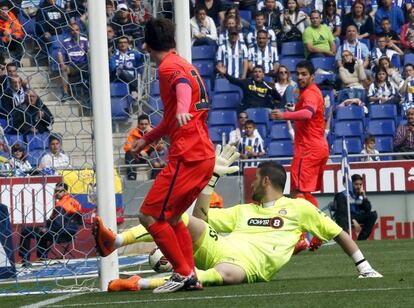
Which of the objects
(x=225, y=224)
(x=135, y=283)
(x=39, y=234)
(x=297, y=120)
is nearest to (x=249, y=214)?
(x=225, y=224)

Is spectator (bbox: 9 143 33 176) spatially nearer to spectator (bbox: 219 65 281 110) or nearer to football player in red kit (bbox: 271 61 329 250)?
football player in red kit (bbox: 271 61 329 250)

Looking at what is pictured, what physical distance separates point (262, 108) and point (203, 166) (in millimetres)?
12721

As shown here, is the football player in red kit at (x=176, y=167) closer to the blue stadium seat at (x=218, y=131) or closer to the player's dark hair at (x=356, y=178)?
the player's dark hair at (x=356, y=178)

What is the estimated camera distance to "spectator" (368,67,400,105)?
21.2 meters

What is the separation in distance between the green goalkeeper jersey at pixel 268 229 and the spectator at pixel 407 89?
11707mm

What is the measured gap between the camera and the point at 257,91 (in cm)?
2128

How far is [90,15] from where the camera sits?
9.64 m

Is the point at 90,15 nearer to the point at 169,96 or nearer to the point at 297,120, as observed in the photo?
the point at 169,96

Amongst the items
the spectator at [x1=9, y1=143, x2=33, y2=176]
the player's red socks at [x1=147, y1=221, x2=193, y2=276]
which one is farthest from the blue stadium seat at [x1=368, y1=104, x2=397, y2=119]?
the player's red socks at [x1=147, y1=221, x2=193, y2=276]

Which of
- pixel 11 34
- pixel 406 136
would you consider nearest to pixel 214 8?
pixel 406 136

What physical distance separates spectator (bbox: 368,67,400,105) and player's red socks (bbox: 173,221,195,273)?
13.0 meters

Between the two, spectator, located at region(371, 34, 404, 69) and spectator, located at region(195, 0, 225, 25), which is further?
spectator, located at region(195, 0, 225, 25)

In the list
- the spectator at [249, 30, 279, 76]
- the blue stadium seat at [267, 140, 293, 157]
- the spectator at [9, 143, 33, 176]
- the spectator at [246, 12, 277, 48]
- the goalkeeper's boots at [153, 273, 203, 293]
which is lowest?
the goalkeeper's boots at [153, 273, 203, 293]

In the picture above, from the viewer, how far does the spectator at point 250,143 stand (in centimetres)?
1977
